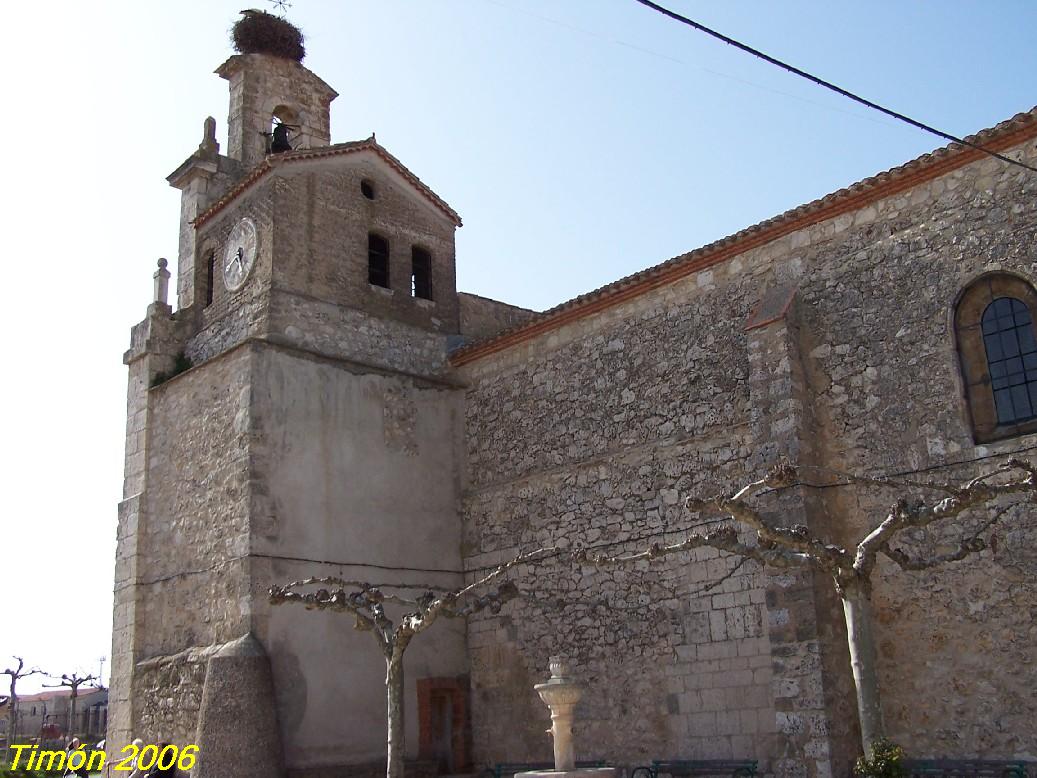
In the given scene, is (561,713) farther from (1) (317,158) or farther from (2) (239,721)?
(1) (317,158)

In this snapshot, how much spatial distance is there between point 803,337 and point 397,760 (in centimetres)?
683

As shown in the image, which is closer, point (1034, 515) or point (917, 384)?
point (1034, 515)

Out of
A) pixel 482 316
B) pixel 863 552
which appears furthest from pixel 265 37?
pixel 863 552

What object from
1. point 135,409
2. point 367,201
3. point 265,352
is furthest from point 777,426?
point 135,409

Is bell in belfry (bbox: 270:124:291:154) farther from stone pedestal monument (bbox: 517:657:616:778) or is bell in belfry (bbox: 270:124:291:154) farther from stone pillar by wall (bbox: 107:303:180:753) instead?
stone pedestal monument (bbox: 517:657:616:778)

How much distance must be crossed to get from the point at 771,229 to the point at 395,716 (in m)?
7.44

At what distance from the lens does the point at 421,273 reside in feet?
60.2

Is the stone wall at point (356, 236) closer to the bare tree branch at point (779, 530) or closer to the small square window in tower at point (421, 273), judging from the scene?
the small square window in tower at point (421, 273)

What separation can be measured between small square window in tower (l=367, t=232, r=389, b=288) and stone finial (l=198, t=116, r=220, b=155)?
363 cm

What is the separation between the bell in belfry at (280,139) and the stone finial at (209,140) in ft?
3.82

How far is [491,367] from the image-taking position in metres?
16.8

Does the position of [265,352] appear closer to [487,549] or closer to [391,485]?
[391,485]

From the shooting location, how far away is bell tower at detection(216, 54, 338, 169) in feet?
64.1

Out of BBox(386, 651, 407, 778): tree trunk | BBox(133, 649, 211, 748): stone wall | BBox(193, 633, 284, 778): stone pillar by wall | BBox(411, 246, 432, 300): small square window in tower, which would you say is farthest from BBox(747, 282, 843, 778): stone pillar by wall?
BBox(133, 649, 211, 748): stone wall
